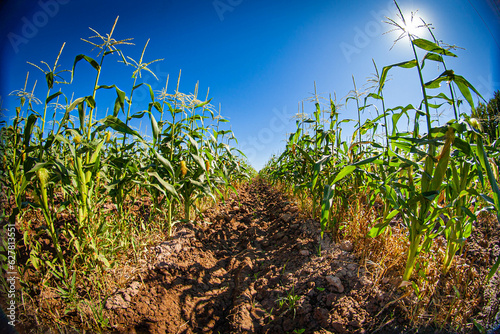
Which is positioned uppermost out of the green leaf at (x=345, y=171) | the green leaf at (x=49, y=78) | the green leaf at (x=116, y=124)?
the green leaf at (x=49, y=78)

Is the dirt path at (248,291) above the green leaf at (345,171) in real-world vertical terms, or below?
below

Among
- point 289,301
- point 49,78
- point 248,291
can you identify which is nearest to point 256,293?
point 248,291

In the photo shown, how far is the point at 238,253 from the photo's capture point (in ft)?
6.74

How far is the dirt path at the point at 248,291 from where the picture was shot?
1.14m

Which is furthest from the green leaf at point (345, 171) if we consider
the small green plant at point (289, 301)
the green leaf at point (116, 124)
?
the green leaf at point (116, 124)

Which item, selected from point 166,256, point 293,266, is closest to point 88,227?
point 166,256

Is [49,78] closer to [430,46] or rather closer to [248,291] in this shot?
[248,291]

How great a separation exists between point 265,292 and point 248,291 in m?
0.12

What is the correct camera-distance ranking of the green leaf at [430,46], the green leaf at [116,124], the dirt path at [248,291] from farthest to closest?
1. the green leaf at [116,124]
2. the dirt path at [248,291]
3. the green leaf at [430,46]

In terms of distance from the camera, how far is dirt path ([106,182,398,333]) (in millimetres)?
1137

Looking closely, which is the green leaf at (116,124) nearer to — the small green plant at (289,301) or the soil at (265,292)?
the soil at (265,292)

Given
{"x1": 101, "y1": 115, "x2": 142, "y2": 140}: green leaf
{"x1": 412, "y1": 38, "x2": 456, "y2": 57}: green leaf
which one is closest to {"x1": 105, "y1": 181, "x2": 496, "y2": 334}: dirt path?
{"x1": 101, "y1": 115, "x2": 142, "y2": 140}: green leaf

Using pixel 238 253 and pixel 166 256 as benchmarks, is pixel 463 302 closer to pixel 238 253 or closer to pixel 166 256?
pixel 238 253

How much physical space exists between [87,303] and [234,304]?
85 cm
